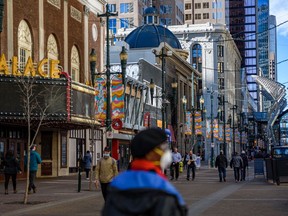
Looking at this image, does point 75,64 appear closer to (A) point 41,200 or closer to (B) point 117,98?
(B) point 117,98

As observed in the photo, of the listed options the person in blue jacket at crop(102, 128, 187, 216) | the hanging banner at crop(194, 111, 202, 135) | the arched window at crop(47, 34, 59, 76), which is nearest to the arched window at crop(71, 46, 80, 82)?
the arched window at crop(47, 34, 59, 76)

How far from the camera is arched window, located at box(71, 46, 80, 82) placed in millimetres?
48356

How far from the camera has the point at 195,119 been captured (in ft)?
230

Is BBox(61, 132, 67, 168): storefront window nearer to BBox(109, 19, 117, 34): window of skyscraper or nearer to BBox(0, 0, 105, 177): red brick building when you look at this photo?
BBox(0, 0, 105, 177): red brick building

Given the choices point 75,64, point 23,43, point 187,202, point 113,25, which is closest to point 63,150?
point 75,64

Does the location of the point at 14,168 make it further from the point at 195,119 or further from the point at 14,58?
the point at 195,119

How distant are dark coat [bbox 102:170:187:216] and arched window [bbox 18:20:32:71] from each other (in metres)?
36.0

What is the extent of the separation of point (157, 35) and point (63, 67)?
149 ft

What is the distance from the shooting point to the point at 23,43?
40219 mm

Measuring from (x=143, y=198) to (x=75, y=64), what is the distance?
45132mm

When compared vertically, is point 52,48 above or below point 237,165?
above

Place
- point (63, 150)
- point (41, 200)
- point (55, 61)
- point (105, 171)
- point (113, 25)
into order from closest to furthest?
point (105, 171) < point (41, 200) < point (55, 61) < point (63, 150) < point (113, 25)

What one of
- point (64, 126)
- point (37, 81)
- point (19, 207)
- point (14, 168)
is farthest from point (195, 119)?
point (19, 207)

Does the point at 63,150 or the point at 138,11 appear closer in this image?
the point at 63,150
